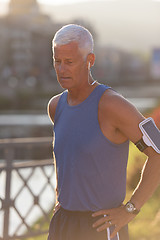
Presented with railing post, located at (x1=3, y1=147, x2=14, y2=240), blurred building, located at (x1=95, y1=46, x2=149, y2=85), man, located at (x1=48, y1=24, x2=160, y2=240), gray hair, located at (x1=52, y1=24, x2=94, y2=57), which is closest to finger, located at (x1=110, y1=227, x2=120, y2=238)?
man, located at (x1=48, y1=24, x2=160, y2=240)

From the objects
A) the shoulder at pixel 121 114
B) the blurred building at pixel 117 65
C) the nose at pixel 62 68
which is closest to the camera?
the shoulder at pixel 121 114

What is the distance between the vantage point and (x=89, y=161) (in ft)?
7.88

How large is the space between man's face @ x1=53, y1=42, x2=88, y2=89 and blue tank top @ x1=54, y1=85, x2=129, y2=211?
0.35 feet

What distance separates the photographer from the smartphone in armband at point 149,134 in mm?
2379

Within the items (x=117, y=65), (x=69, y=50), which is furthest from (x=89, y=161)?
(x=117, y=65)

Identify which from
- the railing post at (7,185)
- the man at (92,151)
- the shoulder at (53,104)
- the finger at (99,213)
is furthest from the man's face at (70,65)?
the railing post at (7,185)

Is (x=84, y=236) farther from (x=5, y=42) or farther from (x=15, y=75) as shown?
(x=5, y=42)

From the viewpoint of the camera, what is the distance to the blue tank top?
7.83ft

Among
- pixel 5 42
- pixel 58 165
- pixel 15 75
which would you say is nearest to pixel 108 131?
pixel 58 165

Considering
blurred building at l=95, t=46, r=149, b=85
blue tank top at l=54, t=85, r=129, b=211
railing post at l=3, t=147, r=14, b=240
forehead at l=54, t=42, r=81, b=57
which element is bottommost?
blurred building at l=95, t=46, r=149, b=85

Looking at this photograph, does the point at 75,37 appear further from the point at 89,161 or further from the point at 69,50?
the point at 89,161

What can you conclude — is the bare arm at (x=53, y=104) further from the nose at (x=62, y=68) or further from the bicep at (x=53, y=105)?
→ the nose at (x=62, y=68)

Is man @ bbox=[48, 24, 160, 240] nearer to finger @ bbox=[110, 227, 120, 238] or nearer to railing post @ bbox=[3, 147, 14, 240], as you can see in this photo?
finger @ bbox=[110, 227, 120, 238]

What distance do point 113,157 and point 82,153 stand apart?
14 centimetres
